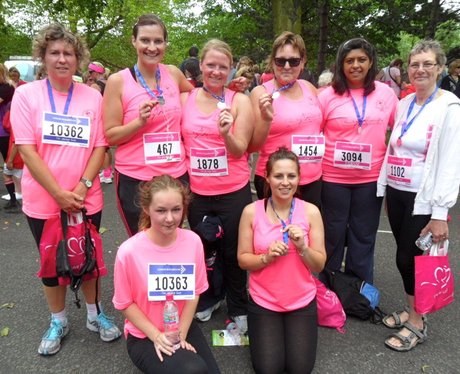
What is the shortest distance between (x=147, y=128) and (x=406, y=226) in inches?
72.0

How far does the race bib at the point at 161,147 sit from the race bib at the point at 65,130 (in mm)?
374

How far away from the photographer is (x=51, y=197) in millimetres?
2492

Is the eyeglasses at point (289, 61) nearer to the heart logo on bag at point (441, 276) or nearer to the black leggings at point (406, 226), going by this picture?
the black leggings at point (406, 226)

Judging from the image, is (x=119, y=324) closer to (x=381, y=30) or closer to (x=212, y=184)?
(x=212, y=184)

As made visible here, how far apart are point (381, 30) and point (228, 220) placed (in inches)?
587

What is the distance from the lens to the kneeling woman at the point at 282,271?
2.48m

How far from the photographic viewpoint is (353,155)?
2936 mm

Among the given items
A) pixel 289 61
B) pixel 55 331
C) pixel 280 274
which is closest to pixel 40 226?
pixel 55 331

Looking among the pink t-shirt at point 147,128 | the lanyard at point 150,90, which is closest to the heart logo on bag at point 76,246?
the pink t-shirt at point 147,128

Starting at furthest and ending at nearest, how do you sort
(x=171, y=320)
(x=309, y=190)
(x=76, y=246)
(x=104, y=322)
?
(x=309, y=190) → (x=104, y=322) → (x=76, y=246) → (x=171, y=320)

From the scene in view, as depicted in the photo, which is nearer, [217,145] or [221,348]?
[217,145]

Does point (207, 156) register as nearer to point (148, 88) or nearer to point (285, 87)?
point (148, 88)

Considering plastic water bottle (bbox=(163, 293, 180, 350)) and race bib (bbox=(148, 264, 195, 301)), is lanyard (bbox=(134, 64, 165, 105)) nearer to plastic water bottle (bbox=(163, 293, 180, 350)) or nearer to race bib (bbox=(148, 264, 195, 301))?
race bib (bbox=(148, 264, 195, 301))

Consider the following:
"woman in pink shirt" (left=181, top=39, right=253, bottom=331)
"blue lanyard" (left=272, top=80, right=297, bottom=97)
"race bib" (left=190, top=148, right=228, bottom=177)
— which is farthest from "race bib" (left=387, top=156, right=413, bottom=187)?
"race bib" (left=190, top=148, right=228, bottom=177)
